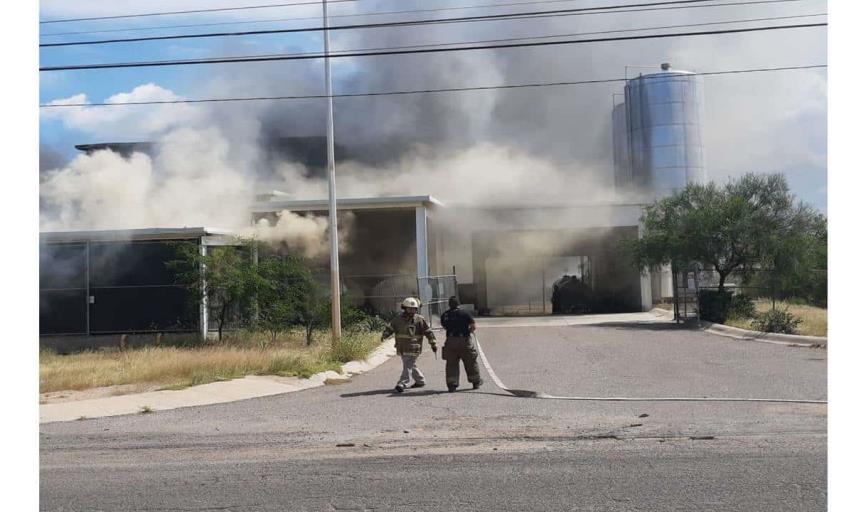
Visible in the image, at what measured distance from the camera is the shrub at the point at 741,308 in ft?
86.3

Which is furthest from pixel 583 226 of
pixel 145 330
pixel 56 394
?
pixel 56 394

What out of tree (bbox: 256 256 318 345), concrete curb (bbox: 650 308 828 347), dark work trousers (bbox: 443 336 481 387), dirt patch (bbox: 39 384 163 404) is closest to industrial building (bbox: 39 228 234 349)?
tree (bbox: 256 256 318 345)

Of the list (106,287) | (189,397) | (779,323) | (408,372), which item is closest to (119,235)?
(106,287)

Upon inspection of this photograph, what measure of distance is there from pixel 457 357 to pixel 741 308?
1643 centimetres

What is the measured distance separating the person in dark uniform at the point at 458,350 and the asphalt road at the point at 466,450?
262 millimetres

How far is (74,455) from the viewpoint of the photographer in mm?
8930

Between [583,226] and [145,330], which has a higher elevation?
[583,226]

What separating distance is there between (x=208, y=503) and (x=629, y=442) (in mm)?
4291

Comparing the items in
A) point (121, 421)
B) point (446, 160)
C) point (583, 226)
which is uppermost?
point (446, 160)

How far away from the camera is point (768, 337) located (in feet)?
69.2

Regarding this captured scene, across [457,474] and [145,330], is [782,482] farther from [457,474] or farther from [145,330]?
[145,330]

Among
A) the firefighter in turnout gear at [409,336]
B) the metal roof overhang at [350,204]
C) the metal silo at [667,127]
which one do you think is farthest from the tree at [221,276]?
the metal silo at [667,127]

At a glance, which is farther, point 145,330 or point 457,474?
point 145,330

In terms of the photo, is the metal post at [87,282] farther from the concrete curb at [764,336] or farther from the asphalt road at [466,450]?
the concrete curb at [764,336]
